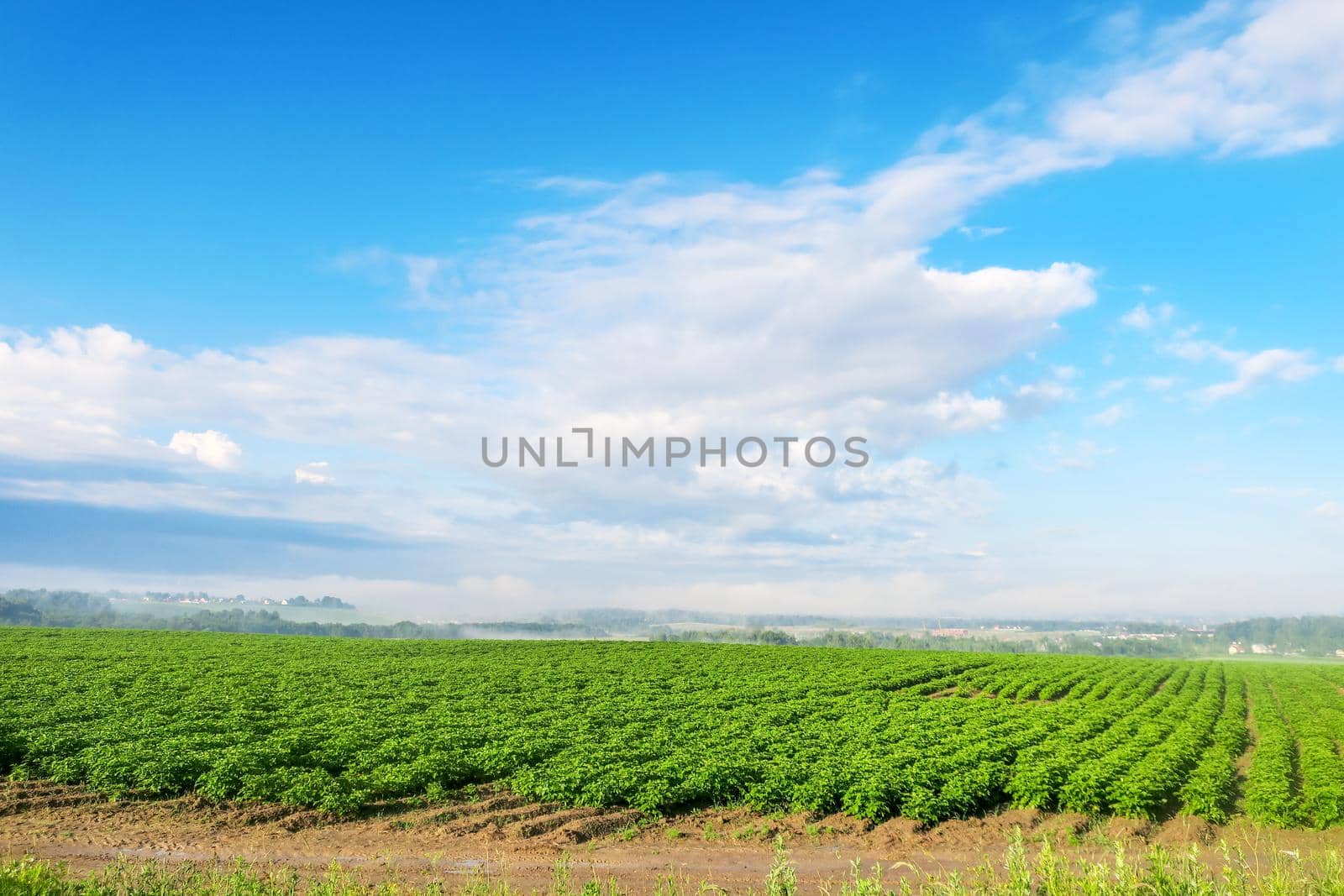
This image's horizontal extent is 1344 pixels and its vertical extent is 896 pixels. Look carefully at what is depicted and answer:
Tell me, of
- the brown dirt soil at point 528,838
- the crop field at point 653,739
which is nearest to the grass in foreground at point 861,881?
the brown dirt soil at point 528,838

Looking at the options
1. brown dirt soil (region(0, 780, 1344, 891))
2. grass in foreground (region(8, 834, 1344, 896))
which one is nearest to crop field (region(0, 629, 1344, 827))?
brown dirt soil (region(0, 780, 1344, 891))

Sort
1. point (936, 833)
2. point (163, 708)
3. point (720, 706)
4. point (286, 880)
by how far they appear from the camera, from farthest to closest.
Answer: point (720, 706) → point (163, 708) → point (936, 833) → point (286, 880)

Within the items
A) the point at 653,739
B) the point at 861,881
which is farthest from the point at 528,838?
the point at 861,881

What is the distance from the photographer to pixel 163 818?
58.6 feet

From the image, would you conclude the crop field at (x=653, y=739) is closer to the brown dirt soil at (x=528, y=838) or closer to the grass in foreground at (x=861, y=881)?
the brown dirt soil at (x=528, y=838)

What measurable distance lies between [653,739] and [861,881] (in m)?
17.0

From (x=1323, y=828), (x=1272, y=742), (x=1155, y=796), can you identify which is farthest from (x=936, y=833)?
(x=1272, y=742)

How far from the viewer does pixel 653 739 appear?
25562 millimetres

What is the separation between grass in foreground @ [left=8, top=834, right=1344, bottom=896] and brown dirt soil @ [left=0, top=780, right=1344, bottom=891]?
63 centimetres

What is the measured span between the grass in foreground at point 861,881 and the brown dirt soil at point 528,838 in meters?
0.63

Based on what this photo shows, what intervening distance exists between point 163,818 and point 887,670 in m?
48.0

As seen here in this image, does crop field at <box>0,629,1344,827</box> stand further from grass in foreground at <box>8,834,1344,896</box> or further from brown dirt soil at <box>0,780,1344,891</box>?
grass in foreground at <box>8,834,1344,896</box>

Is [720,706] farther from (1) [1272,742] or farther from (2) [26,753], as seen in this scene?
(2) [26,753]

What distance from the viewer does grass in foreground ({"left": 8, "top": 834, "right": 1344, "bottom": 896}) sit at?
27.5ft
